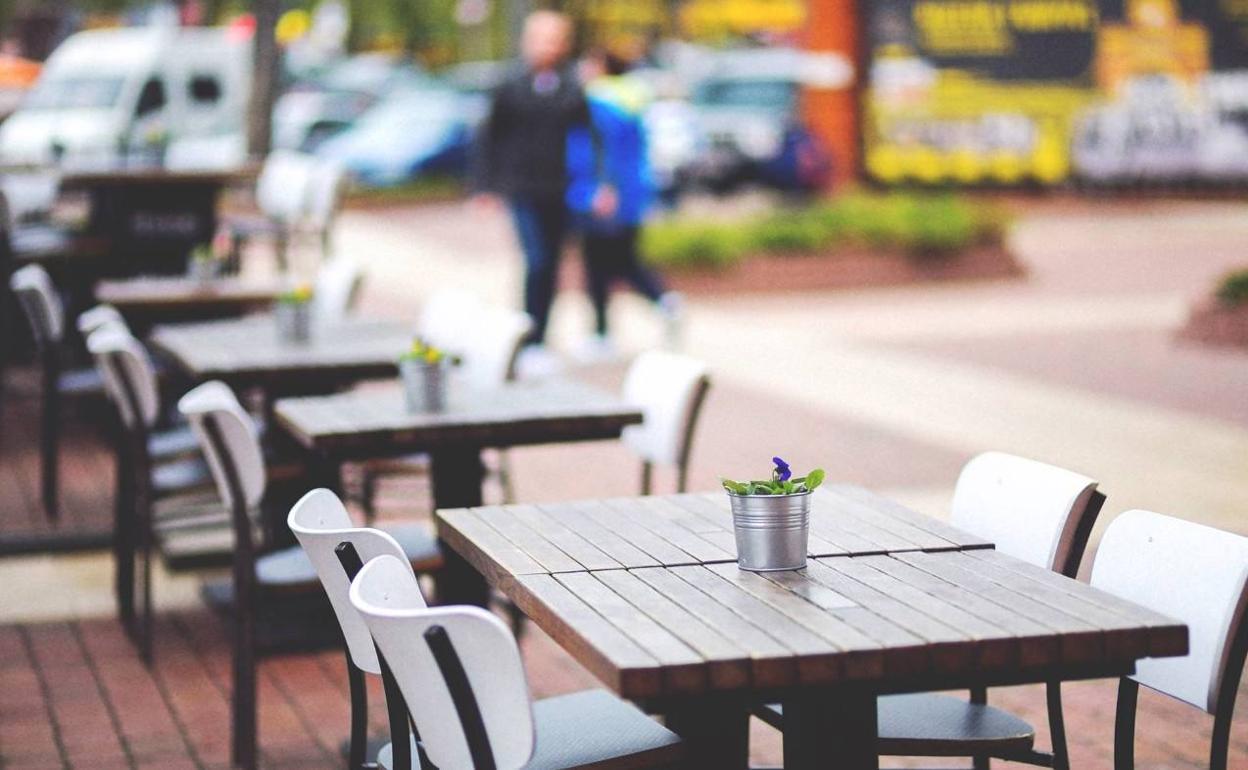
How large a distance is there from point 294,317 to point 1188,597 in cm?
413

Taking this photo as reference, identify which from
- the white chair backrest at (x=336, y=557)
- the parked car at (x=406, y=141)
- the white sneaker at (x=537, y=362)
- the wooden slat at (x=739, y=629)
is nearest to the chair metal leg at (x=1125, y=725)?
the wooden slat at (x=739, y=629)

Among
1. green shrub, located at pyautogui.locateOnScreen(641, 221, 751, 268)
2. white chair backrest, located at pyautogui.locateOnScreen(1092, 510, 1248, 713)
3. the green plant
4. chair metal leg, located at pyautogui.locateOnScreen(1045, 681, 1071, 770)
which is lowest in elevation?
chair metal leg, located at pyautogui.locateOnScreen(1045, 681, 1071, 770)

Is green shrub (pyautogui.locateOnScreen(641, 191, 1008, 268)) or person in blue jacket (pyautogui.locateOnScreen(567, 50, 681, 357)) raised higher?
person in blue jacket (pyautogui.locateOnScreen(567, 50, 681, 357))

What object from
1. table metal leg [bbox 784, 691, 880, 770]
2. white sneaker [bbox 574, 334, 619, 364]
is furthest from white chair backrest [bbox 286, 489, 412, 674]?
white sneaker [bbox 574, 334, 619, 364]

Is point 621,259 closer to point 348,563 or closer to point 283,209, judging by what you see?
point 283,209

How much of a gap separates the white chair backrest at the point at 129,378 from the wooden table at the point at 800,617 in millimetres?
2164

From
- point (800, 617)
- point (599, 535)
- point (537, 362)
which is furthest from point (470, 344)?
point (537, 362)

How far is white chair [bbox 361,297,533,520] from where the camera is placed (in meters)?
6.96

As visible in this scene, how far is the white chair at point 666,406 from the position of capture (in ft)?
19.2

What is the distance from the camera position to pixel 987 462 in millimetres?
4633

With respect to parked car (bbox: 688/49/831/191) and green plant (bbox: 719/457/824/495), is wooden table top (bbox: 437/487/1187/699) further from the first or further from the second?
parked car (bbox: 688/49/831/191)

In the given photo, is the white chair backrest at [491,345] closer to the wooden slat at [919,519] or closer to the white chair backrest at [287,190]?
the wooden slat at [919,519]

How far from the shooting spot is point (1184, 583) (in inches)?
149

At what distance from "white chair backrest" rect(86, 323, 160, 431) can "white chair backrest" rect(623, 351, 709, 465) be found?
5.01 ft
